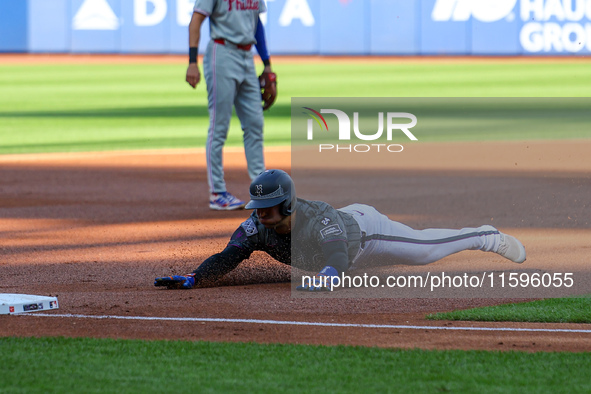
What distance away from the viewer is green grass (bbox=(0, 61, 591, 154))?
15613mm

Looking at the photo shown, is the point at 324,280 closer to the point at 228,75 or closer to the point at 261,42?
the point at 228,75

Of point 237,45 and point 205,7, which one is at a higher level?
point 205,7

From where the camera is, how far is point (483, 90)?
23.6 meters

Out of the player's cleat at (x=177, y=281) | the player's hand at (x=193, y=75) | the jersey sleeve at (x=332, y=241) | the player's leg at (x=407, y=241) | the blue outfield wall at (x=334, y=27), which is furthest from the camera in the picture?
the blue outfield wall at (x=334, y=27)

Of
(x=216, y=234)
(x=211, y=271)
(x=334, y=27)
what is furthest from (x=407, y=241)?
(x=334, y=27)

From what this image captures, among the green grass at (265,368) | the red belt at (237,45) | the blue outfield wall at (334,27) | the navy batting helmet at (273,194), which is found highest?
the blue outfield wall at (334,27)

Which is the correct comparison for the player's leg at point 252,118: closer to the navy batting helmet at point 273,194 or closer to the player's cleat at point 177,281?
the player's cleat at point 177,281

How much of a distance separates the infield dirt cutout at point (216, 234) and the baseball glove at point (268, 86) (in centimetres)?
115

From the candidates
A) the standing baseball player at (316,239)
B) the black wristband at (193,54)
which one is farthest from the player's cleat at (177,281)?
the black wristband at (193,54)

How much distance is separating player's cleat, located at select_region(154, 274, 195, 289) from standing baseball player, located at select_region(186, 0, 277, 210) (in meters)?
3.15

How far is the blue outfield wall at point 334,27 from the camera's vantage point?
34.7m

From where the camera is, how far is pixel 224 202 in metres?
9.05

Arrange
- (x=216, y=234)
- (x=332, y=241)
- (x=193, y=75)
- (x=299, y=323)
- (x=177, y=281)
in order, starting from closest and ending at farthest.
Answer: (x=299, y=323) < (x=332, y=241) < (x=177, y=281) < (x=216, y=234) < (x=193, y=75)

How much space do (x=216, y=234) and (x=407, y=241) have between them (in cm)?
213
